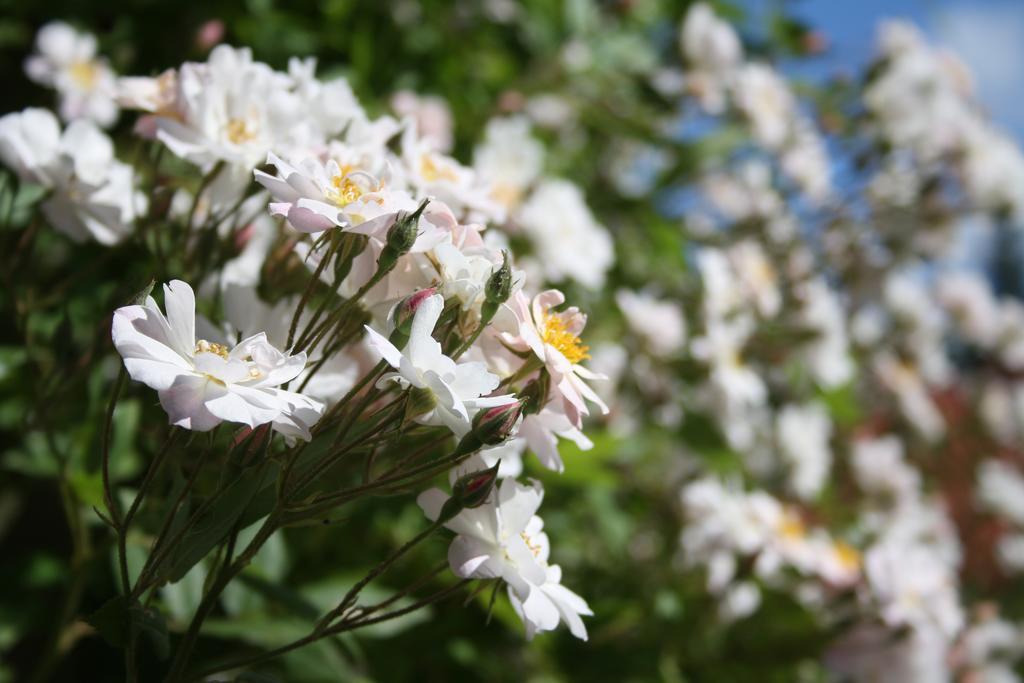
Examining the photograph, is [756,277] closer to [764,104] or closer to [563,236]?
[764,104]

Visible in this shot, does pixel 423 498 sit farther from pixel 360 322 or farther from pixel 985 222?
pixel 985 222

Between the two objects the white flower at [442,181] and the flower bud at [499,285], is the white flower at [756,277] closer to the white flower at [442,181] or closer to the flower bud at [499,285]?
the white flower at [442,181]

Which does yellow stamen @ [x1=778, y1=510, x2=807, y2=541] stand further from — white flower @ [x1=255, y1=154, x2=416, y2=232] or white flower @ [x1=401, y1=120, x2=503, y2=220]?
white flower @ [x1=255, y1=154, x2=416, y2=232]

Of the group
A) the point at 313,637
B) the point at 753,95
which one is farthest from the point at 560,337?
the point at 753,95

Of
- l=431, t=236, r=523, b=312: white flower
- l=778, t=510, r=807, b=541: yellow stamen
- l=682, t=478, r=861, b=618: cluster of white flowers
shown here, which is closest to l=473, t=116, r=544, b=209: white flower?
l=682, t=478, r=861, b=618: cluster of white flowers

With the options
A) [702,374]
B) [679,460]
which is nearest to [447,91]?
[702,374]

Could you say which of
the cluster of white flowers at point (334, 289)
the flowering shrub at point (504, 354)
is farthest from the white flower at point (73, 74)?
the cluster of white flowers at point (334, 289)

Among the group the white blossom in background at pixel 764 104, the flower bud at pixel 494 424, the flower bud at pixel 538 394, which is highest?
the white blossom in background at pixel 764 104
